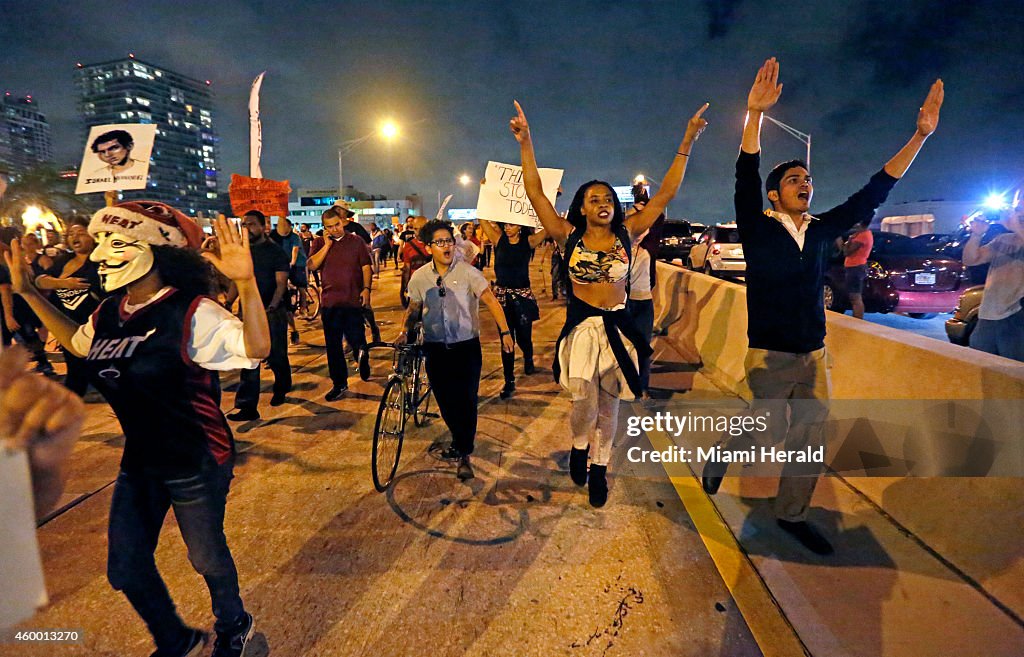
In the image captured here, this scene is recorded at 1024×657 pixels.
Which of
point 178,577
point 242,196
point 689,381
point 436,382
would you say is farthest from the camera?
point 242,196

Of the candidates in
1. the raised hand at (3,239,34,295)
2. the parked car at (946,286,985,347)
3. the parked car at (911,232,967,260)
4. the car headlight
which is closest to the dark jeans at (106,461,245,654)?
the raised hand at (3,239,34,295)

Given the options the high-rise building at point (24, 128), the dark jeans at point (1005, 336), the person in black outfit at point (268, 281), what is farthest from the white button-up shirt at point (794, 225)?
the high-rise building at point (24, 128)

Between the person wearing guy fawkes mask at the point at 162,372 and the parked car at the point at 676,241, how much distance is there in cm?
2328

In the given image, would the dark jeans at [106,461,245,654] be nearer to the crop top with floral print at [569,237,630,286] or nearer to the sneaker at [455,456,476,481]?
the sneaker at [455,456,476,481]

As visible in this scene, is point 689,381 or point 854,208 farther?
point 689,381

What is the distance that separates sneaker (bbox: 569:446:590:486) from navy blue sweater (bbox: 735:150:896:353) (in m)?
1.44

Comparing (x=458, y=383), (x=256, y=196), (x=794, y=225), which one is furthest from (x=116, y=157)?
(x=794, y=225)

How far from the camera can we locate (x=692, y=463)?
4.44 metres

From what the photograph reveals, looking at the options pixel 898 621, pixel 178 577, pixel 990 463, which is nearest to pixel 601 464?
pixel 898 621

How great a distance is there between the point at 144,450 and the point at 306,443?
2939 millimetres

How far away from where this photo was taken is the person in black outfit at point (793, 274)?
318 centimetres

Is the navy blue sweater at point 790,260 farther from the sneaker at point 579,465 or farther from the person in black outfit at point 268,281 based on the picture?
the person in black outfit at point 268,281

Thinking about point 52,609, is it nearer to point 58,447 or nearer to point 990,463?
point 58,447

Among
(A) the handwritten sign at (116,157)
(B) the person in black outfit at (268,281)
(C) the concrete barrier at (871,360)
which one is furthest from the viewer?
(B) the person in black outfit at (268,281)
